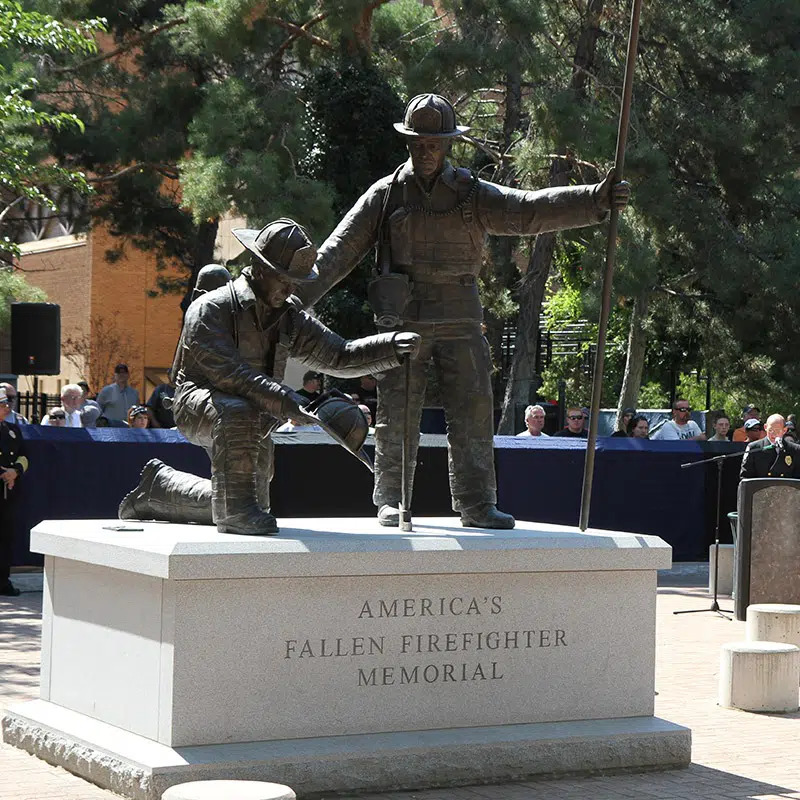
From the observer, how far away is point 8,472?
13250 mm

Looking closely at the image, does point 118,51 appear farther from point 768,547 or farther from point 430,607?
point 430,607

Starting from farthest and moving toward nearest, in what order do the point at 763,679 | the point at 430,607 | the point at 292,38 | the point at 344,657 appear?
the point at 292,38 < the point at 763,679 < the point at 430,607 < the point at 344,657

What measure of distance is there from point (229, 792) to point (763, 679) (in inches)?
185

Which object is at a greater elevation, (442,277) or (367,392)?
(442,277)

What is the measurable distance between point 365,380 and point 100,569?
11163mm

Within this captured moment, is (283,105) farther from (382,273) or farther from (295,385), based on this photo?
(382,273)

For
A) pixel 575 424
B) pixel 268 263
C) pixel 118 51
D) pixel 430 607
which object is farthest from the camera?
pixel 118 51

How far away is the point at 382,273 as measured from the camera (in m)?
8.10

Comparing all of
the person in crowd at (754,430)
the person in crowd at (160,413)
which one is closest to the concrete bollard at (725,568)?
the person in crowd at (754,430)

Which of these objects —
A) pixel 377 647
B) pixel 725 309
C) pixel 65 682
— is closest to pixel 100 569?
pixel 65 682

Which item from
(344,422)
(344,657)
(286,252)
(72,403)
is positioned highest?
(286,252)

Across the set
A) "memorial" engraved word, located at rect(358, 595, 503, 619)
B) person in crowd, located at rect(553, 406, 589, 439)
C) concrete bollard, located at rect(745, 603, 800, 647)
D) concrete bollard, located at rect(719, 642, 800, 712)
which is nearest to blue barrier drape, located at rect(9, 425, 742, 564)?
person in crowd, located at rect(553, 406, 589, 439)

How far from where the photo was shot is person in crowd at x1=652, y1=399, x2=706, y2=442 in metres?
18.5

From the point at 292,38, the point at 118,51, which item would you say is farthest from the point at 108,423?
the point at 118,51
